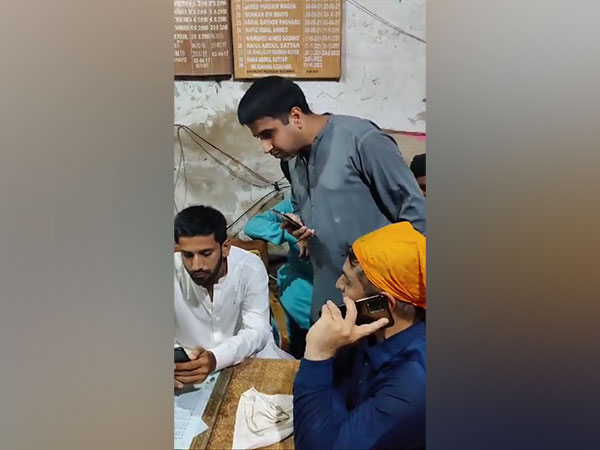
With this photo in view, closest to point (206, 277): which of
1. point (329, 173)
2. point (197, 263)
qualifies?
point (197, 263)

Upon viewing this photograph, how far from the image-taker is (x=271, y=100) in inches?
28.6

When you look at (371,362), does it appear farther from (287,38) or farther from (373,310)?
(287,38)

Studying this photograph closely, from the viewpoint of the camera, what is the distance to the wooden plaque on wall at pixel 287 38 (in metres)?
0.72

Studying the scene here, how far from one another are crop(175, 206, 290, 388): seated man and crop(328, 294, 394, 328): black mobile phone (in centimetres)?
13

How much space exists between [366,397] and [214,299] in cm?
26

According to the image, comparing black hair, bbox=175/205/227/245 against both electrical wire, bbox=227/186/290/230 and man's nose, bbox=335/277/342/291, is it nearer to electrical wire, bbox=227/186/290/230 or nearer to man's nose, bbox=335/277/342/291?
electrical wire, bbox=227/186/290/230

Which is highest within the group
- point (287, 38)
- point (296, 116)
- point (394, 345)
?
point (287, 38)

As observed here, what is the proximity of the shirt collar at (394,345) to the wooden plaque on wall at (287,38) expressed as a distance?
374 mm

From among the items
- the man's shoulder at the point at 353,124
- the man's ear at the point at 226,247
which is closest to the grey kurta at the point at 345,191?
the man's shoulder at the point at 353,124

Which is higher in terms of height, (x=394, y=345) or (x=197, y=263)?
(x=197, y=263)

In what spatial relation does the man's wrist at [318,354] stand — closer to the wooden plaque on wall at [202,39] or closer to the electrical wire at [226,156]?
the electrical wire at [226,156]
